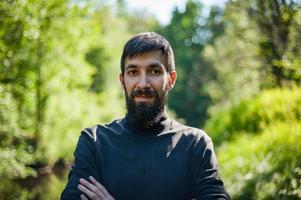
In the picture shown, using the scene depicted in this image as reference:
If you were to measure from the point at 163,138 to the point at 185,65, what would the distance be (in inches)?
1999

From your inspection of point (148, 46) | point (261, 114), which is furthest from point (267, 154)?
point (148, 46)

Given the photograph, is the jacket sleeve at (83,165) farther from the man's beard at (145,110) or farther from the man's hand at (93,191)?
→ the man's beard at (145,110)

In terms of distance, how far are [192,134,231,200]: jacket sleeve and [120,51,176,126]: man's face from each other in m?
0.41

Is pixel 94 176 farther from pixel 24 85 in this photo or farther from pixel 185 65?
pixel 185 65

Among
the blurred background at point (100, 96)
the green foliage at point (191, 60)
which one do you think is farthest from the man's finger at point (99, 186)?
the green foliage at point (191, 60)

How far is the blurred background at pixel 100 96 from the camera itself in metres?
7.56

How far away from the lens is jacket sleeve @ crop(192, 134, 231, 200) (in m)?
3.21

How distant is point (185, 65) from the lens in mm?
53781

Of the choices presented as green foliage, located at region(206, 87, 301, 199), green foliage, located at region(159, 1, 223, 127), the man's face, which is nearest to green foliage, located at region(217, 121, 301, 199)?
green foliage, located at region(206, 87, 301, 199)

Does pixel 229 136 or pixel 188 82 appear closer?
pixel 229 136

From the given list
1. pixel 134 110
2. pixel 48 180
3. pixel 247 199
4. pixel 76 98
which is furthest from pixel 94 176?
pixel 76 98

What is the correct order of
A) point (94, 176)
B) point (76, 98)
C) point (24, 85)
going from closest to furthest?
point (94, 176) < point (24, 85) < point (76, 98)

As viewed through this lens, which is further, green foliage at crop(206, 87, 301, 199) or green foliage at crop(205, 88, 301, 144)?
green foliage at crop(205, 88, 301, 144)

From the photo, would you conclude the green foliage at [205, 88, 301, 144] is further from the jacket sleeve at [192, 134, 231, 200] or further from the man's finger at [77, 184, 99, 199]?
the man's finger at [77, 184, 99, 199]
